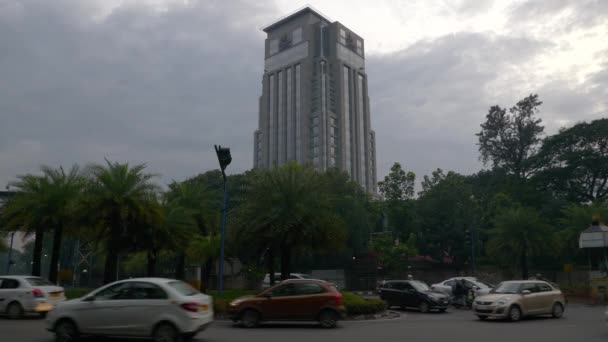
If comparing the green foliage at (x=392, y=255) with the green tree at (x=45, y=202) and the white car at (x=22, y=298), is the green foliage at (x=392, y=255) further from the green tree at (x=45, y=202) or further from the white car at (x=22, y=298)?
the white car at (x=22, y=298)

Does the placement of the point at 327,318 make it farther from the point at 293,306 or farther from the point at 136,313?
the point at 136,313

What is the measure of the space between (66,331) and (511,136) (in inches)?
2685

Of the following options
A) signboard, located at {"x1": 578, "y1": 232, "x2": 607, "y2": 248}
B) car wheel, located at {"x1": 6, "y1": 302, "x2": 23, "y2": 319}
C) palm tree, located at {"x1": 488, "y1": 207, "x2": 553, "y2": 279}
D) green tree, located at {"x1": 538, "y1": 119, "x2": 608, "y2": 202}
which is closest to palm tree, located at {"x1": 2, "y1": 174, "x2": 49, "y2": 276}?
car wheel, located at {"x1": 6, "y1": 302, "x2": 23, "y2": 319}

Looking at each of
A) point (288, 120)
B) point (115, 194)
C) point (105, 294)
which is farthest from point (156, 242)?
point (288, 120)

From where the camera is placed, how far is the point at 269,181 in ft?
85.6

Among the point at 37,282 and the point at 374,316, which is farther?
the point at 374,316

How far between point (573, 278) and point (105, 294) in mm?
47616

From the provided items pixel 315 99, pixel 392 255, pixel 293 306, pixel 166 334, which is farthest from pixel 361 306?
pixel 315 99

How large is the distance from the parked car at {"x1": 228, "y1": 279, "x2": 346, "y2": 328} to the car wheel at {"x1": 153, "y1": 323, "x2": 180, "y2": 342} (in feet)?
16.4

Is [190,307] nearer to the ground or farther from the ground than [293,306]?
farther from the ground

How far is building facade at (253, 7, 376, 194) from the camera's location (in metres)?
134

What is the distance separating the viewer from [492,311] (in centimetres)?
1809

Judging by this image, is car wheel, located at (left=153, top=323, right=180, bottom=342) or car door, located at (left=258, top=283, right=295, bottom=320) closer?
car wheel, located at (left=153, top=323, right=180, bottom=342)

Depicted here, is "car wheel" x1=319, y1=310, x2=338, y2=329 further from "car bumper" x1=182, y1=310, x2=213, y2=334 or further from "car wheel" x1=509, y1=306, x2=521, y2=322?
"car wheel" x1=509, y1=306, x2=521, y2=322
